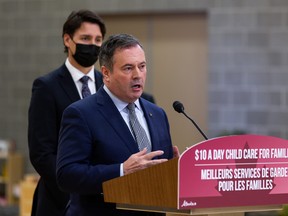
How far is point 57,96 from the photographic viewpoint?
3.70 m

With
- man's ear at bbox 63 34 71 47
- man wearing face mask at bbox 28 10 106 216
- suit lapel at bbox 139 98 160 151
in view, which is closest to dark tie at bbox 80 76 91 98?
man wearing face mask at bbox 28 10 106 216

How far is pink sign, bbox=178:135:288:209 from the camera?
2510 millimetres

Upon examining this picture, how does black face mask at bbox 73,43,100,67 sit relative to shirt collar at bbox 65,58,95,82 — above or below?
above

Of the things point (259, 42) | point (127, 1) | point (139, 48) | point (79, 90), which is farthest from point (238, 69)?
point (139, 48)

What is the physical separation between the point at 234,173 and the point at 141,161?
32 centimetres

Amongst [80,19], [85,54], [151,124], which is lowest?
[151,124]

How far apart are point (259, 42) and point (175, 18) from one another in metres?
1.14

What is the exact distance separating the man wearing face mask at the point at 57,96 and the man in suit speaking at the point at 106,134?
2.16 ft

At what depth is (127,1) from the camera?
8.93 meters

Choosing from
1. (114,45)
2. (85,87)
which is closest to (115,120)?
(114,45)

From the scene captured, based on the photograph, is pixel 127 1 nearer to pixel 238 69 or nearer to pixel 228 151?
pixel 238 69

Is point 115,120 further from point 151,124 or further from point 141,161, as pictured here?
point 141,161

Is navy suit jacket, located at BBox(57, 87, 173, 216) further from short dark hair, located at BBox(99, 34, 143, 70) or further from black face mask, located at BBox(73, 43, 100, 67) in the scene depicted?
black face mask, located at BBox(73, 43, 100, 67)

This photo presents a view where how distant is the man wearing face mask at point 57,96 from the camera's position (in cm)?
362
